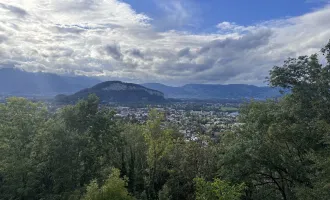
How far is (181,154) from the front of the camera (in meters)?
32.9

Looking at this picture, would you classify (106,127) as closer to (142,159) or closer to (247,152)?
(142,159)

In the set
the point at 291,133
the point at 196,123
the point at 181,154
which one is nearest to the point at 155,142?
the point at 181,154

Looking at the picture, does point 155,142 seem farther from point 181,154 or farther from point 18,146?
point 18,146

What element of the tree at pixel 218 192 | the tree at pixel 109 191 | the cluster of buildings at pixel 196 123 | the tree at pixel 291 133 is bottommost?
the cluster of buildings at pixel 196 123

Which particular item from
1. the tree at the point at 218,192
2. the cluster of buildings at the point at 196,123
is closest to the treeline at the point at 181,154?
the tree at the point at 218,192

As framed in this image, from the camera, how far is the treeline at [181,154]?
64.2ft

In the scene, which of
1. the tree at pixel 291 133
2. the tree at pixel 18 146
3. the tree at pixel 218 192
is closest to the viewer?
the tree at pixel 218 192

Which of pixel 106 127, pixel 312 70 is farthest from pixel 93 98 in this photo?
pixel 312 70

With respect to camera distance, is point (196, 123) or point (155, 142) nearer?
point (155, 142)

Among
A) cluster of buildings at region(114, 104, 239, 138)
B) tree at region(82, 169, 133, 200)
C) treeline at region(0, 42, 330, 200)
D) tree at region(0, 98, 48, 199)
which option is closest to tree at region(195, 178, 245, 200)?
treeline at region(0, 42, 330, 200)

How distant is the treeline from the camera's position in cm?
1956

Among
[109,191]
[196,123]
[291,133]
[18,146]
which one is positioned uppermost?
[291,133]

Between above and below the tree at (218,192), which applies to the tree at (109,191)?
below

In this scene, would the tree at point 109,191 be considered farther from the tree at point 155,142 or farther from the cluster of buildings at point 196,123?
the tree at point 155,142
